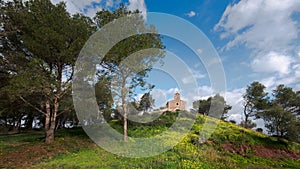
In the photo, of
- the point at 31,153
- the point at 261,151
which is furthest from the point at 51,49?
the point at 261,151

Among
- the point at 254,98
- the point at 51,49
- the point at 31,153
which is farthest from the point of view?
the point at 254,98

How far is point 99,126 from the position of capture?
1938cm

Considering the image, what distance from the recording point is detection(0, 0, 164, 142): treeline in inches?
469

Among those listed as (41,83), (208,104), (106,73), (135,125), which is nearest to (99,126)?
(135,125)

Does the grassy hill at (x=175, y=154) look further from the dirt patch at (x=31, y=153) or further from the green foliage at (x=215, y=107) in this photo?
the green foliage at (x=215, y=107)

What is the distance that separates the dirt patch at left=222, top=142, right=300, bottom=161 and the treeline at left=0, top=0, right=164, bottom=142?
8211 millimetres

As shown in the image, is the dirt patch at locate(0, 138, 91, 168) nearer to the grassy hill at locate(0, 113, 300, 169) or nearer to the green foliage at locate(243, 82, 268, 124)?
the grassy hill at locate(0, 113, 300, 169)

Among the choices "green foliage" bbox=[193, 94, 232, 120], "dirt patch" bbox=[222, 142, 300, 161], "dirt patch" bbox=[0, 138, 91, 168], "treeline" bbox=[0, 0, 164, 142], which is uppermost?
"treeline" bbox=[0, 0, 164, 142]

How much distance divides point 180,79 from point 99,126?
10890mm

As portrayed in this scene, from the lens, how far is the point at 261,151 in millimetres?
15102

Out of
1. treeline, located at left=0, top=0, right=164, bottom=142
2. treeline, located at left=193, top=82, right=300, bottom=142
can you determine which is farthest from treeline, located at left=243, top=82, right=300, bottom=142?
treeline, located at left=0, top=0, right=164, bottom=142

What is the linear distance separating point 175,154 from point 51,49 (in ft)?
36.1

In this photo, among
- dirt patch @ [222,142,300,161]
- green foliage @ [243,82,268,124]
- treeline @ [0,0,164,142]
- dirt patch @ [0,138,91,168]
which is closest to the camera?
dirt patch @ [0,138,91,168]

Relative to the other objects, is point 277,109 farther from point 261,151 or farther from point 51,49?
point 51,49
